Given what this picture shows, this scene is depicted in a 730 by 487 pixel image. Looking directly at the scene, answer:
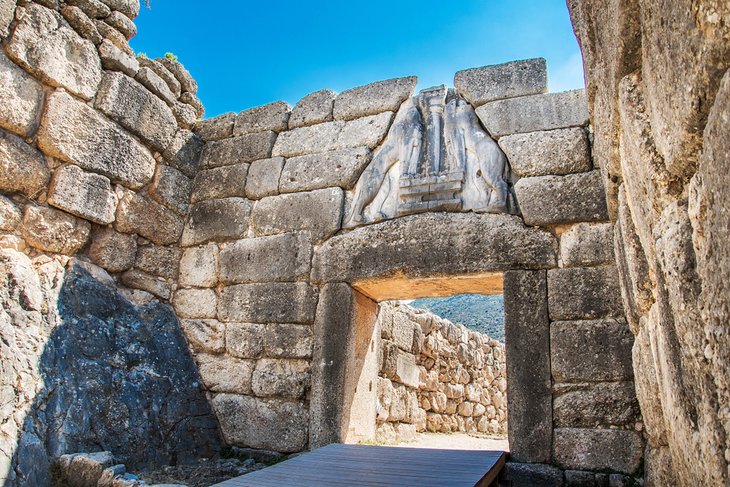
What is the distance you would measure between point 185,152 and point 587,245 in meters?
3.89

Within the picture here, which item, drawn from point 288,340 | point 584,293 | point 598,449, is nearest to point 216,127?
point 288,340

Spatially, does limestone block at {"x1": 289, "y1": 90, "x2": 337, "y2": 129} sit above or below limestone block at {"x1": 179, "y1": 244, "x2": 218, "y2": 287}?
above

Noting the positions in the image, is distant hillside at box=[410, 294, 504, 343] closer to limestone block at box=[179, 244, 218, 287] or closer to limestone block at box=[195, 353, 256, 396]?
limestone block at box=[179, 244, 218, 287]

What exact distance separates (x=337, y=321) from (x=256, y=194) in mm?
1600

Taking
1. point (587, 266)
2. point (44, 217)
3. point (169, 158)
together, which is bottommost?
point (587, 266)

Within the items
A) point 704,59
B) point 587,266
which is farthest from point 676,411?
point 587,266

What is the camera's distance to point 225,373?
474 cm

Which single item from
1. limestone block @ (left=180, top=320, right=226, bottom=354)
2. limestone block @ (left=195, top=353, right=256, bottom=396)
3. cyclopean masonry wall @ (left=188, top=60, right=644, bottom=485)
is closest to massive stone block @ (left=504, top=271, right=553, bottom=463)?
cyclopean masonry wall @ (left=188, top=60, right=644, bottom=485)

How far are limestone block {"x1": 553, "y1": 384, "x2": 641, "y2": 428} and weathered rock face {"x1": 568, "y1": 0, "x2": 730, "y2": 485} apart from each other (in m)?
1.21

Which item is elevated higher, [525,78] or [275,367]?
[525,78]

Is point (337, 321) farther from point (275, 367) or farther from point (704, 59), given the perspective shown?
point (704, 59)

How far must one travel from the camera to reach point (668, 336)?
1745mm

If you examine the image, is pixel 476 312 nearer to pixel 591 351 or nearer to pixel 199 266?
pixel 199 266

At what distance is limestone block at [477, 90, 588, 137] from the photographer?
168 inches
